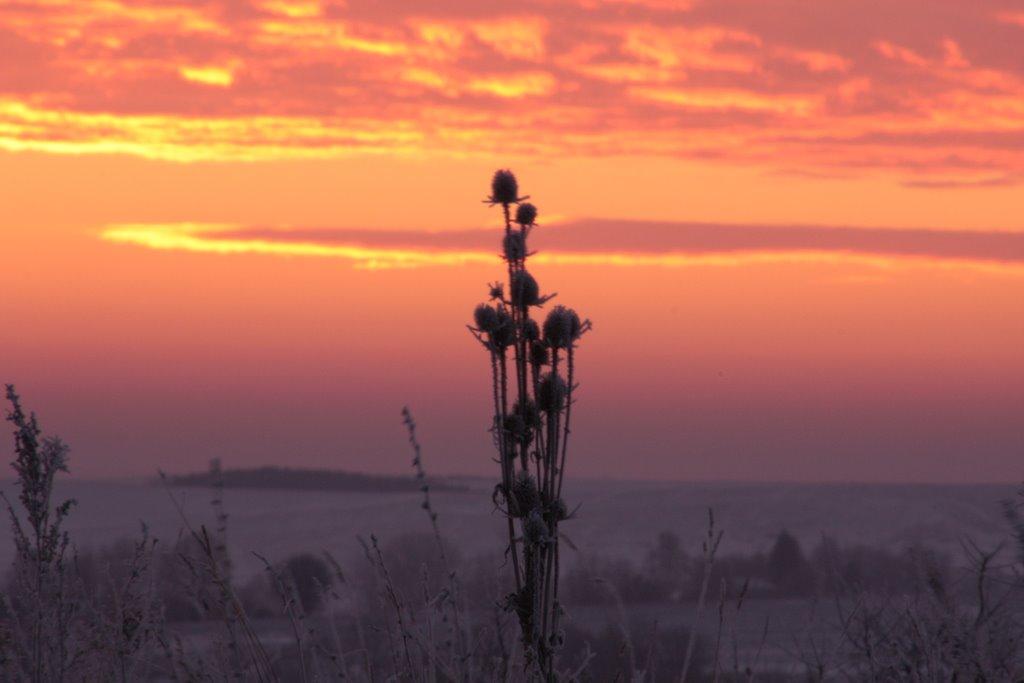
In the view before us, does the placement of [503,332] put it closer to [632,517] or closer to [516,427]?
[516,427]

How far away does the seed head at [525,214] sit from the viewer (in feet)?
15.0

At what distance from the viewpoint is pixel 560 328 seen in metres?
4.36

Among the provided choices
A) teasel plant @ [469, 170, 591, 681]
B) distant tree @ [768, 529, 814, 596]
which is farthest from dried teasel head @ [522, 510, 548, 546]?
distant tree @ [768, 529, 814, 596]

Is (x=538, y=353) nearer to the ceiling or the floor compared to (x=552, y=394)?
nearer to the ceiling

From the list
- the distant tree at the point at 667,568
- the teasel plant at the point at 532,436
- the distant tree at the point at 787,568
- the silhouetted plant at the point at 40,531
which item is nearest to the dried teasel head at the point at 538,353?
the teasel plant at the point at 532,436

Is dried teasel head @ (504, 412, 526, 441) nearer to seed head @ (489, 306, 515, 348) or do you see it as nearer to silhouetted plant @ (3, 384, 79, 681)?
seed head @ (489, 306, 515, 348)

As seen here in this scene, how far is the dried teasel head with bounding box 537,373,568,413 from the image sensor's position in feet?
14.2

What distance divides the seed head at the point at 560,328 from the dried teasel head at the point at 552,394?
0.35 ft

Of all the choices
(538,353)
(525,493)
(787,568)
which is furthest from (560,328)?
(787,568)

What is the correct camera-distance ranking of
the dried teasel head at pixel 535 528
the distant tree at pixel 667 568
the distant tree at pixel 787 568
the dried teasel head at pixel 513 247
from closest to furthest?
the dried teasel head at pixel 535 528 → the dried teasel head at pixel 513 247 → the distant tree at pixel 667 568 → the distant tree at pixel 787 568

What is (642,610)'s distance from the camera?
24828 mm

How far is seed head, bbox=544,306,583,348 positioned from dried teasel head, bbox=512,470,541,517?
1.34 feet

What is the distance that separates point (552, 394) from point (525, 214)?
627 mm

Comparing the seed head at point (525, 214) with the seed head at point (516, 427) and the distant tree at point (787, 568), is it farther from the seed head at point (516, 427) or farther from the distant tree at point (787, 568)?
the distant tree at point (787, 568)
